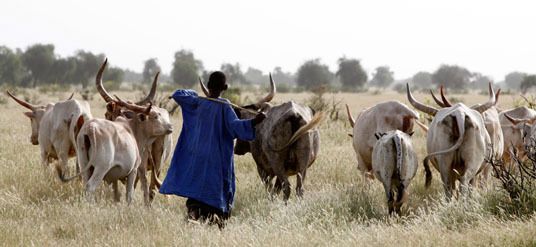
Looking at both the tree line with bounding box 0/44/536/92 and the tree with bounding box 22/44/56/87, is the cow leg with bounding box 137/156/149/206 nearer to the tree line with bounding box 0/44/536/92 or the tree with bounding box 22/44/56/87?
the tree line with bounding box 0/44/536/92

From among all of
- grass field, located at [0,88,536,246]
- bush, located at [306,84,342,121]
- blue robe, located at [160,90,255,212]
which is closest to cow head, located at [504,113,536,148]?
grass field, located at [0,88,536,246]

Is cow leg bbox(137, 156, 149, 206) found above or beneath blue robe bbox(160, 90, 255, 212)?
beneath

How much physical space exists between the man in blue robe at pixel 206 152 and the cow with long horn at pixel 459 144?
2.00m

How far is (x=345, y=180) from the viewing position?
25.9ft

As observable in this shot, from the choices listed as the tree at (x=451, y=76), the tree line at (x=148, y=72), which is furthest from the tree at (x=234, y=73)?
the tree at (x=451, y=76)

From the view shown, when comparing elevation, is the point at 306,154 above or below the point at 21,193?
above

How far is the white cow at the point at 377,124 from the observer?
20.7 feet

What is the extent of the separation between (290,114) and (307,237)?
5.06ft

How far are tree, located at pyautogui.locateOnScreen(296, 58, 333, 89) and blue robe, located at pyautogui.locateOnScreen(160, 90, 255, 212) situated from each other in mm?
69227

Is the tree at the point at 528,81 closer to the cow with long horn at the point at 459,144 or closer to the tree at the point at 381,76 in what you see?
the cow with long horn at the point at 459,144

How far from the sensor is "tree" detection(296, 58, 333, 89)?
7494cm

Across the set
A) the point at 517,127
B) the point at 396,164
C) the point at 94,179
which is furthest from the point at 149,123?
the point at 517,127

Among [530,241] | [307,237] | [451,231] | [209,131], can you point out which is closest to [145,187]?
[209,131]

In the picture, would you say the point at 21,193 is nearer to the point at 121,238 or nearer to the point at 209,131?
the point at 121,238
